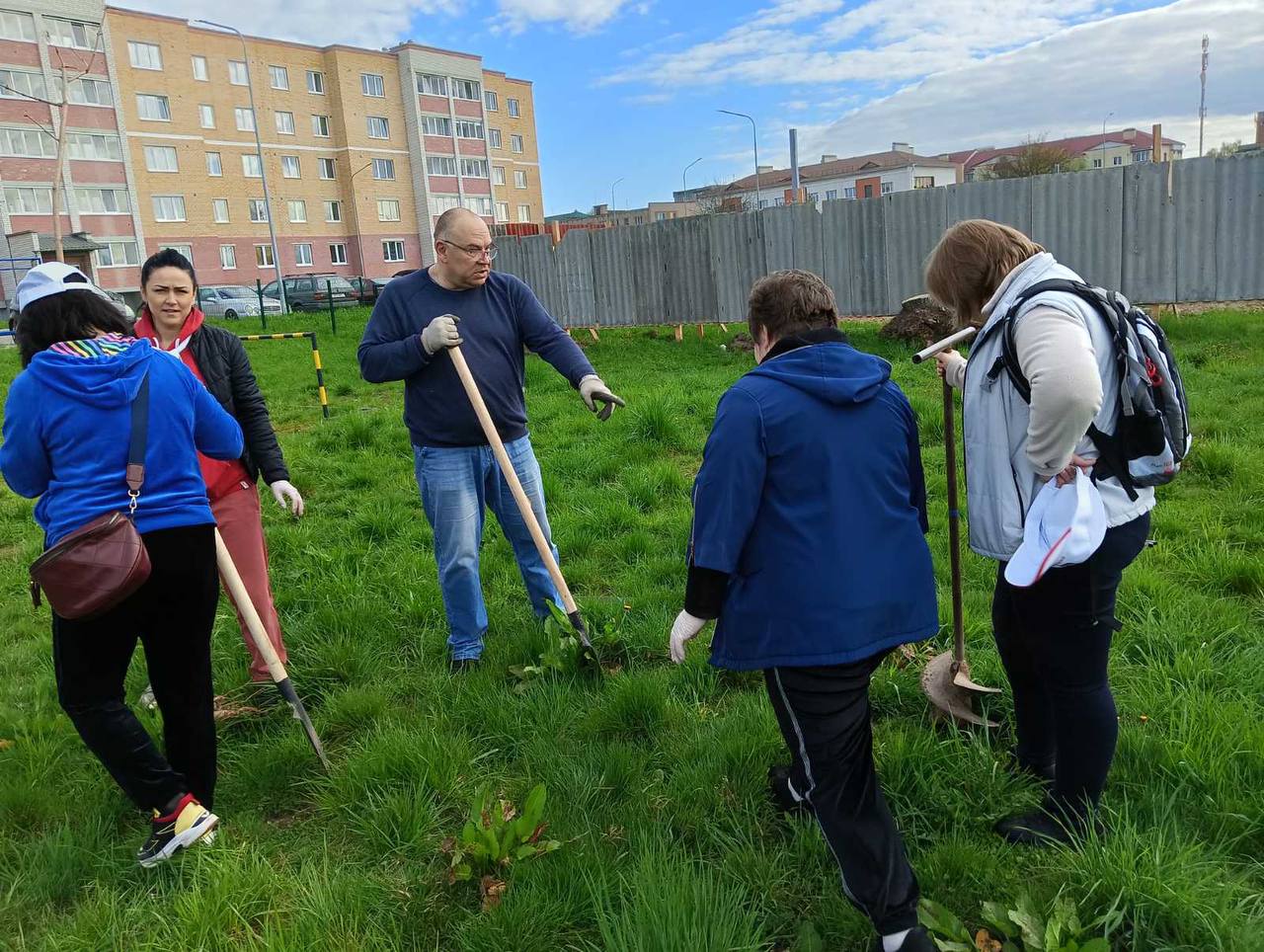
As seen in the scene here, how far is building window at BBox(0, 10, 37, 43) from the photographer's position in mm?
42031

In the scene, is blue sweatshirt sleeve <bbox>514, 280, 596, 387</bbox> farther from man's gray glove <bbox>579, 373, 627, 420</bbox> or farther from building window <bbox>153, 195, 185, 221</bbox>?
building window <bbox>153, 195, 185, 221</bbox>

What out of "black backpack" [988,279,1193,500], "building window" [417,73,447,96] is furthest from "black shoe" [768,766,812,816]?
"building window" [417,73,447,96]

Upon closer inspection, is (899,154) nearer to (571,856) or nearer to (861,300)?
(861,300)

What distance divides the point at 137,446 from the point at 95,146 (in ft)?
171

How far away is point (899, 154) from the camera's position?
83.0m

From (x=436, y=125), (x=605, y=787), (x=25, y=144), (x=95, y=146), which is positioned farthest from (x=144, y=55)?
(x=605, y=787)

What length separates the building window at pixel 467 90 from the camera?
203 ft

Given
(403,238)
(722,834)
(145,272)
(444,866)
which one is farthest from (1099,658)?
(403,238)

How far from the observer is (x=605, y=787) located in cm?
295

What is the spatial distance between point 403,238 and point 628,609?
59995 mm

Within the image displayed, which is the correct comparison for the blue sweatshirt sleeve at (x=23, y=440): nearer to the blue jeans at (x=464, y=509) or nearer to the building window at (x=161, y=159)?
the blue jeans at (x=464, y=509)

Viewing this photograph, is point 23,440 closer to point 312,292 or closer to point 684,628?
point 684,628

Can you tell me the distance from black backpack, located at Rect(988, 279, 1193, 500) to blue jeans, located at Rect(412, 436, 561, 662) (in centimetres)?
233

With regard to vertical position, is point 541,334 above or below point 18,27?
below
